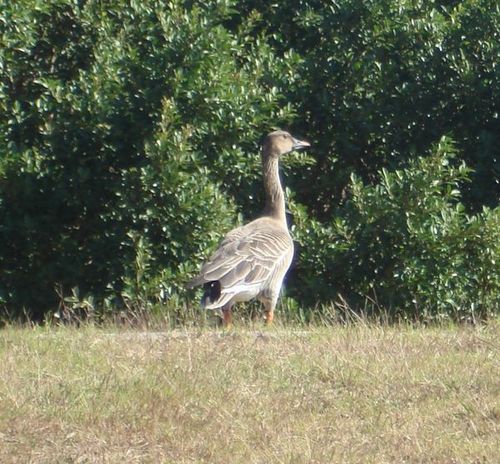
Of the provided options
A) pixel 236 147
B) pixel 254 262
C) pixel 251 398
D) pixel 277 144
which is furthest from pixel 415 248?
pixel 251 398

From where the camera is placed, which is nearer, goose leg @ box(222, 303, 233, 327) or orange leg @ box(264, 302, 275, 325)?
goose leg @ box(222, 303, 233, 327)

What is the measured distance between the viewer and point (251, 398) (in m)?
7.02

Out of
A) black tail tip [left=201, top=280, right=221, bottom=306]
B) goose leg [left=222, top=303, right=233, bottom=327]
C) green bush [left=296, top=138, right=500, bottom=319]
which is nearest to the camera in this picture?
black tail tip [left=201, top=280, right=221, bottom=306]

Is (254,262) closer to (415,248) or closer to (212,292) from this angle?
(212,292)

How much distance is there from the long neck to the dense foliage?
0.45 meters

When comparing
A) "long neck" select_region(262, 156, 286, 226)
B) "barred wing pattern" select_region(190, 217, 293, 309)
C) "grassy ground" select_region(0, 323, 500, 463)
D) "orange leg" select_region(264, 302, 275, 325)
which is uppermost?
"long neck" select_region(262, 156, 286, 226)

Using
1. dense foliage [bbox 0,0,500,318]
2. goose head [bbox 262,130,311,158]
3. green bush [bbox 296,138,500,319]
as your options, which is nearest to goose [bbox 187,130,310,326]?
goose head [bbox 262,130,311,158]

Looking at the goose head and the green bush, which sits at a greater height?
the goose head

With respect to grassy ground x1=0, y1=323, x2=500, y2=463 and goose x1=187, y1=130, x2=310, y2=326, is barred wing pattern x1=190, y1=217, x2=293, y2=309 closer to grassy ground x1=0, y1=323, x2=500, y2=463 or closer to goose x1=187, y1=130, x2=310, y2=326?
goose x1=187, y1=130, x2=310, y2=326

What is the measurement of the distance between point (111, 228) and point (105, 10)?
2405 mm

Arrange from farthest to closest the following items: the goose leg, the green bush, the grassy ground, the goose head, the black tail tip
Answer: the goose head
the green bush
the goose leg
the black tail tip
the grassy ground

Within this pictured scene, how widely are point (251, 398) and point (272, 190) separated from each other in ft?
16.1

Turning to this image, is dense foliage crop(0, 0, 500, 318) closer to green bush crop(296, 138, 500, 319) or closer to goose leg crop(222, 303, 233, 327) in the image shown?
green bush crop(296, 138, 500, 319)

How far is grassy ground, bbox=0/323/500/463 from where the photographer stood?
631 centimetres
